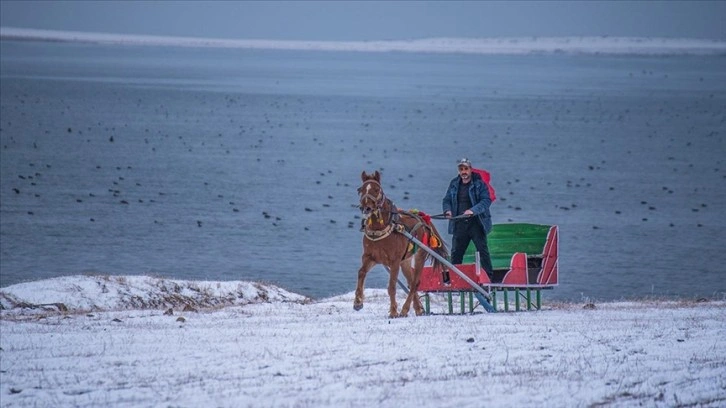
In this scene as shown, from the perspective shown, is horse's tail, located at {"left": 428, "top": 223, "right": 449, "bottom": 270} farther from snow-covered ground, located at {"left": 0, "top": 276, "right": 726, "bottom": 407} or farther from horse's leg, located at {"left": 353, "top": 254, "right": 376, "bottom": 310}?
horse's leg, located at {"left": 353, "top": 254, "right": 376, "bottom": 310}

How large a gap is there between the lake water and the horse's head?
635 inches

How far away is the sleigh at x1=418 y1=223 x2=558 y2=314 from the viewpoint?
19688 mm

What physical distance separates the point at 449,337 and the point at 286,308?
606cm

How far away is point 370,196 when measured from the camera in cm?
1798

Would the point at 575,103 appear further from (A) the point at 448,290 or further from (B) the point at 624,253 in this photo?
(A) the point at 448,290

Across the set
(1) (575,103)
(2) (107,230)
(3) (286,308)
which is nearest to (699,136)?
(1) (575,103)

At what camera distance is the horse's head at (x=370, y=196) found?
58.8 feet

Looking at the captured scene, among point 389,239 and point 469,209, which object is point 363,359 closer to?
point 389,239

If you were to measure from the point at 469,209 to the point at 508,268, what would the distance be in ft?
5.89

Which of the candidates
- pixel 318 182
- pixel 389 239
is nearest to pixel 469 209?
pixel 389 239

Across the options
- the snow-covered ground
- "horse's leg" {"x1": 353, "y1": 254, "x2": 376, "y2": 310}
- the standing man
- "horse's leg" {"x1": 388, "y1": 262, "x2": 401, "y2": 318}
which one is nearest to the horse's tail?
the standing man

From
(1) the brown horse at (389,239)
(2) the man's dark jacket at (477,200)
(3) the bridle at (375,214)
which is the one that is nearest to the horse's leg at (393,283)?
(1) the brown horse at (389,239)

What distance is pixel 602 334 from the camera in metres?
16.4

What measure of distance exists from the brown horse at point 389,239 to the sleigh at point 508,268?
38cm
